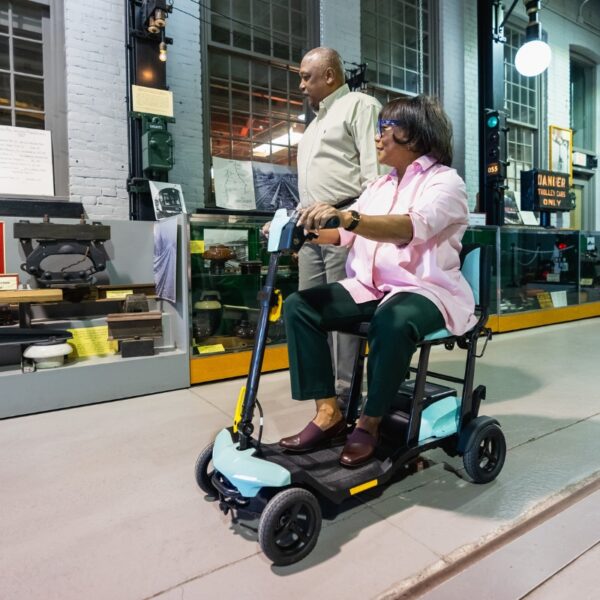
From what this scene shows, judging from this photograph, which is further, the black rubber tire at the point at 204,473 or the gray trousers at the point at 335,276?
the gray trousers at the point at 335,276

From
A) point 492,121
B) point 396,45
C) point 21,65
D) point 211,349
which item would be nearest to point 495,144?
point 492,121

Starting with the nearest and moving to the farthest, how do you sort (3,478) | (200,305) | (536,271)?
1. (3,478)
2. (200,305)
3. (536,271)

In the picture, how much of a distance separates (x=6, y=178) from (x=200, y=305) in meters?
1.93

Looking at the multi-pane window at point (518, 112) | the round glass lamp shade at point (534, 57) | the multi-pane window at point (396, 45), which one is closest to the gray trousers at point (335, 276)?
the multi-pane window at point (396, 45)

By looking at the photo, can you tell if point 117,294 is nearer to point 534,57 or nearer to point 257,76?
point 257,76

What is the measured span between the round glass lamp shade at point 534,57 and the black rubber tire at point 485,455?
5.70 metres

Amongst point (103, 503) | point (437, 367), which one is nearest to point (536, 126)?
point (437, 367)

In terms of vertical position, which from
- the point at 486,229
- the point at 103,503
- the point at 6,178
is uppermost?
the point at 6,178

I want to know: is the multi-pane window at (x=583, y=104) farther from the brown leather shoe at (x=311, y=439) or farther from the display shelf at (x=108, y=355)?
the brown leather shoe at (x=311, y=439)

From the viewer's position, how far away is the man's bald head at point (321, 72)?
2057 mm

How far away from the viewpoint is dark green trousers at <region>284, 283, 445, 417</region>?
1.30 meters

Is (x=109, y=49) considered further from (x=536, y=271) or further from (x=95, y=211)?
(x=536, y=271)

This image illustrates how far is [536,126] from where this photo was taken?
7.64 meters

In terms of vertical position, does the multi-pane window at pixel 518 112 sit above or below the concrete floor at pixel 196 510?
above
